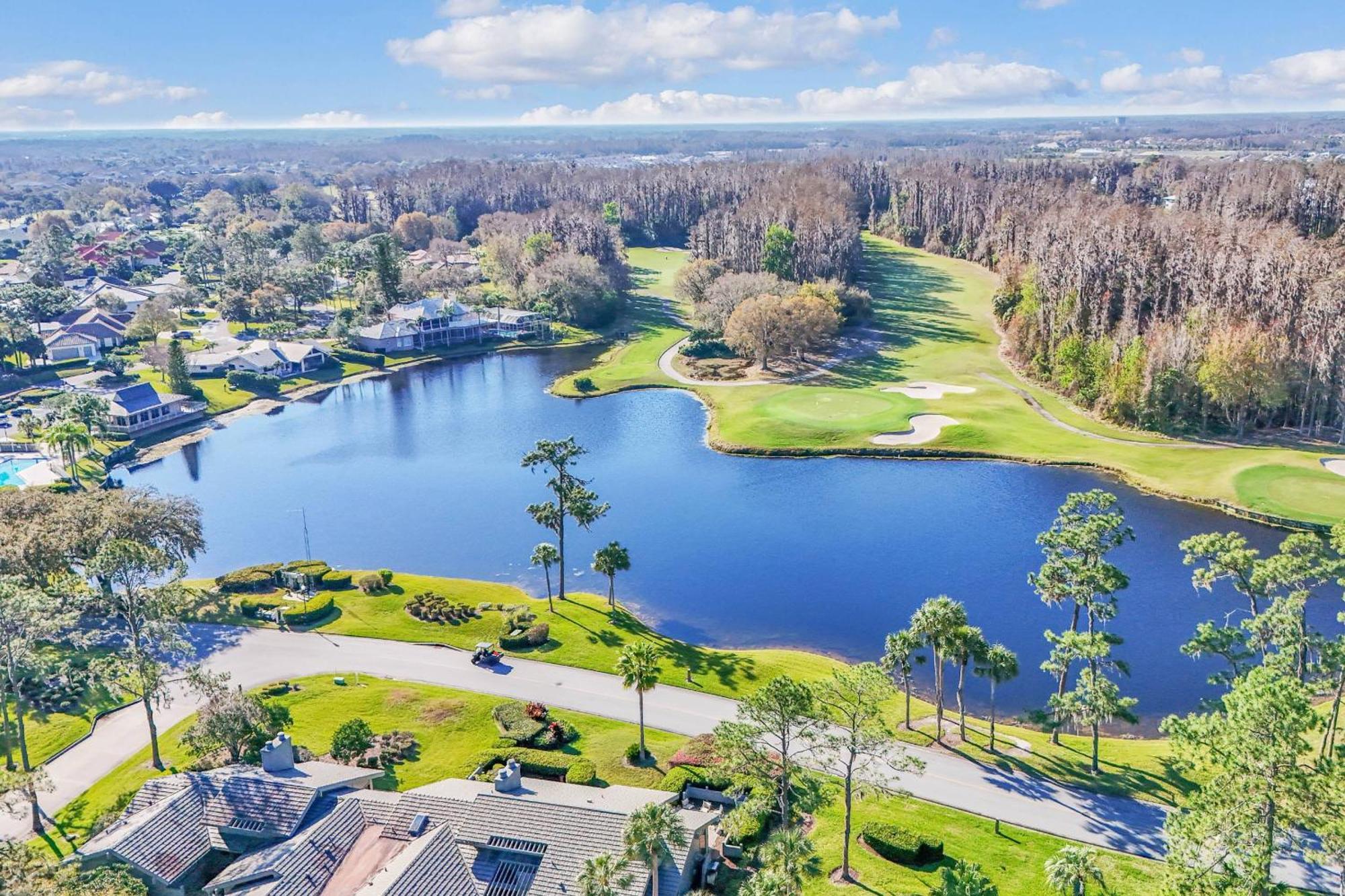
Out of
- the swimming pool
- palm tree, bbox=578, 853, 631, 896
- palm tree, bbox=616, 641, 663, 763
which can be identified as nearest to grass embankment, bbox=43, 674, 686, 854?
palm tree, bbox=616, 641, 663, 763

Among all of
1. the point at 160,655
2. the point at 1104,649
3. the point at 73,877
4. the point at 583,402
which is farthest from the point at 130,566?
the point at 583,402

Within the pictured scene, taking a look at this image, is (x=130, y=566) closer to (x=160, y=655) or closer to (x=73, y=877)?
(x=160, y=655)

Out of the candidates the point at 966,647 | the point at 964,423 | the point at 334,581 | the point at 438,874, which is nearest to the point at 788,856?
the point at 438,874

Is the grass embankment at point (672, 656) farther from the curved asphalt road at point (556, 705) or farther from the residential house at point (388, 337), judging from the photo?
the residential house at point (388, 337)

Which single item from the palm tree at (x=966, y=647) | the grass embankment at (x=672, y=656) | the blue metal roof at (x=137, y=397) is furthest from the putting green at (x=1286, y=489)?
the blue metal roof at (x=137, y=397)

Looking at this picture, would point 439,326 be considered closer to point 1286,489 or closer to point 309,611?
point 309,611
